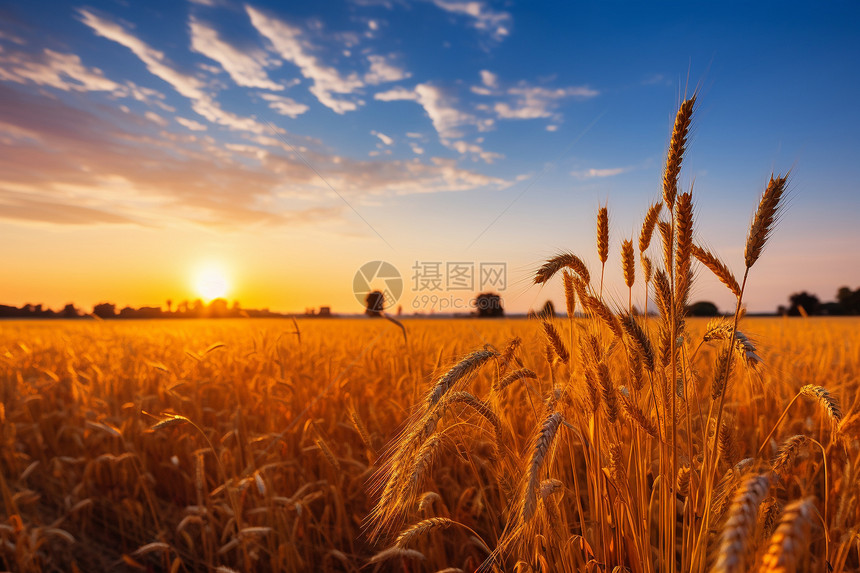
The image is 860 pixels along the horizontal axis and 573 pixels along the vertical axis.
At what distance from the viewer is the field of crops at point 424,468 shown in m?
1.61

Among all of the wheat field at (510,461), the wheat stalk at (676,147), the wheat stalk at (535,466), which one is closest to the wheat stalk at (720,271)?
the wheat field at (510,461)

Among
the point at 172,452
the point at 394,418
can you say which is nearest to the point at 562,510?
the point at 394,418

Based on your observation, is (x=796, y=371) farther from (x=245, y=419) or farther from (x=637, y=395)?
(x=245, y=419)

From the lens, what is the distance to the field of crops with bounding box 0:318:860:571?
5.28 ft

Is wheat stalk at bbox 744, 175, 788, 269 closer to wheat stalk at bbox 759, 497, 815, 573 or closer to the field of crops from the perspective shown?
the field of crops

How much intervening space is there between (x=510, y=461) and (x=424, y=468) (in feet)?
1.50

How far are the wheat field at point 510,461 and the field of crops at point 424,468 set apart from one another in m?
0.02

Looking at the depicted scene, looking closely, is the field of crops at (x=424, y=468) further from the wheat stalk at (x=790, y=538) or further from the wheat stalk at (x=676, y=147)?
the wheat stalk at (x=676, y=147)

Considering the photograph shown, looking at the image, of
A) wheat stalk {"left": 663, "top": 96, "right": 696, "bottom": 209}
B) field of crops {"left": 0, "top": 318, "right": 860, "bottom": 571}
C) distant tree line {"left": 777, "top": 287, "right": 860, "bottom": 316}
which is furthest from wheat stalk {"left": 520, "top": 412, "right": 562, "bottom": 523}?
distant tree line {"left": 777, "top": 287, "right": 860, "bottom": 316}

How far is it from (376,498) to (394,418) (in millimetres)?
998

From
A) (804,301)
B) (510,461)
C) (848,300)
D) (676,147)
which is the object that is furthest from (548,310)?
(848,300)

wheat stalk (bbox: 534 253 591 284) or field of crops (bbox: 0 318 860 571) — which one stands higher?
wheat stalk (bbox: 534 253 591 284)

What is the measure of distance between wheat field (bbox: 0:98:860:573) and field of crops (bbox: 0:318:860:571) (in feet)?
0.06

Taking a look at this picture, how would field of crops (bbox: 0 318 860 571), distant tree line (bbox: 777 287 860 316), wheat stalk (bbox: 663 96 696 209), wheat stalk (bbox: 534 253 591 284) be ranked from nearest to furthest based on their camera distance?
wheat stalk (bbox: 663 96 696 209) → field of crops (bbox: 0 318 860 571) → wheat stalk (bbox: 534 253 591 284) → distant tree line (bbox: 777 287 860 316)
